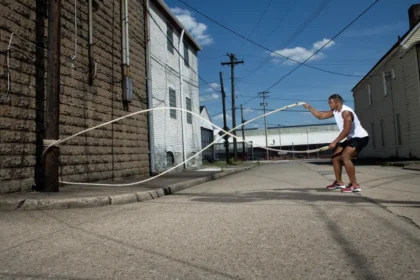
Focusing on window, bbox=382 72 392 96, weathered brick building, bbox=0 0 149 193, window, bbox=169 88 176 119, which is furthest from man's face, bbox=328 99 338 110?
window, bbox=382 72 392 96

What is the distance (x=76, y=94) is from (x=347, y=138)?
6.68 metres

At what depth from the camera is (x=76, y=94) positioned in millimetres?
9422

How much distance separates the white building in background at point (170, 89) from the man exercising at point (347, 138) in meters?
8.26

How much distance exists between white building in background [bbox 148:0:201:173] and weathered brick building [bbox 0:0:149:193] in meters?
1.24

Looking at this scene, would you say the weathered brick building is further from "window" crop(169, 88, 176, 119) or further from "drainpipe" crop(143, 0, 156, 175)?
"window" crop(169, 88, 176, 119)

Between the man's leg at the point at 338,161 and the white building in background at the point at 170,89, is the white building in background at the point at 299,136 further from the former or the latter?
the man's leg at the point at 338,161

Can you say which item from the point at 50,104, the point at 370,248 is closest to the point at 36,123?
the point at 50,104

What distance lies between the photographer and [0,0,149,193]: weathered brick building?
23.9 feet

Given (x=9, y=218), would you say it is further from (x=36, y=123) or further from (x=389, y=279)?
(x=389, y=279)

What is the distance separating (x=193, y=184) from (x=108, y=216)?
5756 millimetres

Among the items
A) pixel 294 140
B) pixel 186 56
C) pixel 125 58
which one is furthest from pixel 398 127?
pixel 294 140

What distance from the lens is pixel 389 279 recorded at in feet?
8.33

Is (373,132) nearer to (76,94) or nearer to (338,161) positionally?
(338,161)

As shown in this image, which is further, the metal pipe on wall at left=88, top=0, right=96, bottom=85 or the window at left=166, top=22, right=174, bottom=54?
the window at left=166, top=22, right=174, bottom=54
